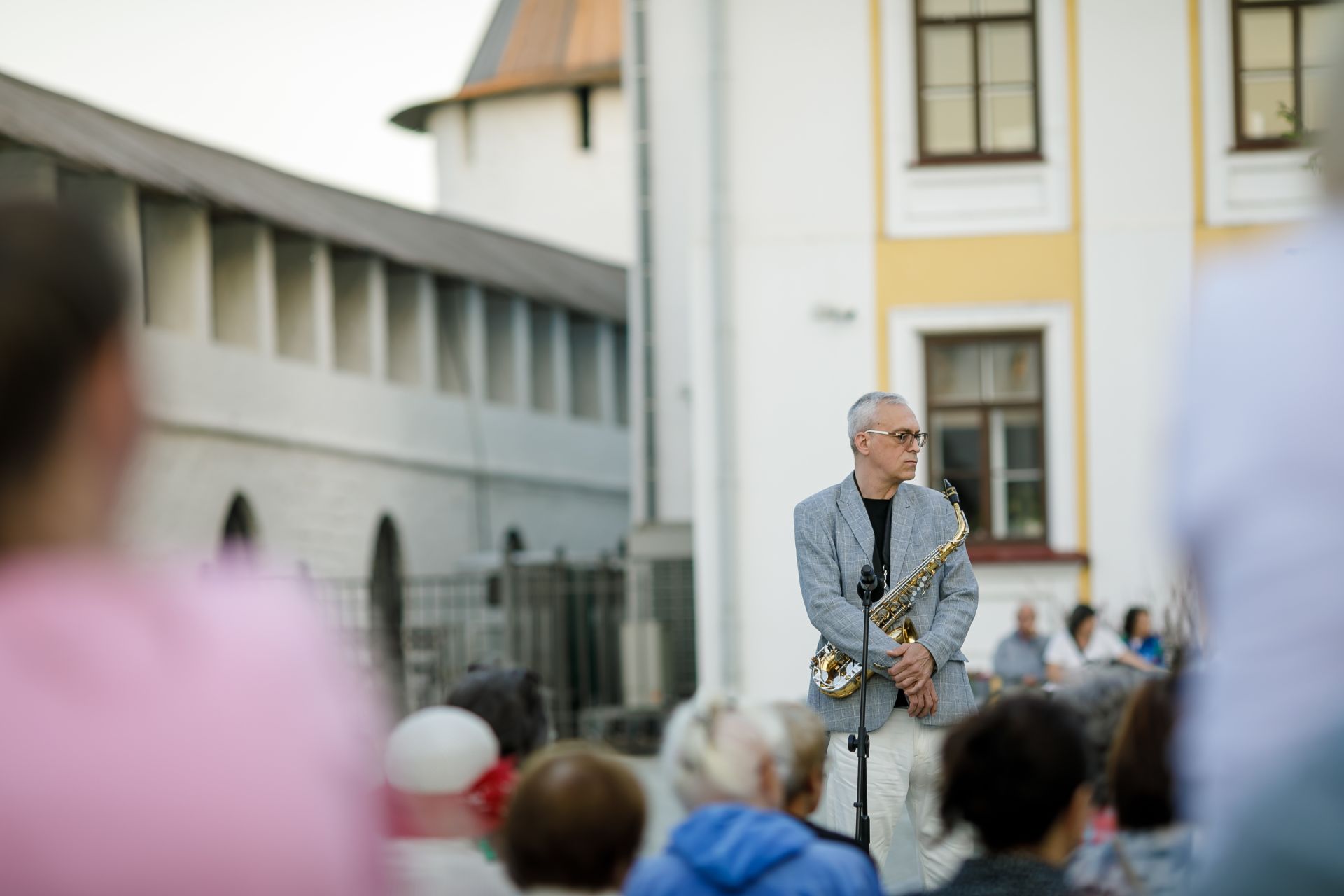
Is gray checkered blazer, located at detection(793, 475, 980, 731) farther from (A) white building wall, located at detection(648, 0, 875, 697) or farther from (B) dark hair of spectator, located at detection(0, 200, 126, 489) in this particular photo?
(A) white building wall, located at detection(648, 0, 875, 697)

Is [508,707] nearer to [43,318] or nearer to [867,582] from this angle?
[867,582]

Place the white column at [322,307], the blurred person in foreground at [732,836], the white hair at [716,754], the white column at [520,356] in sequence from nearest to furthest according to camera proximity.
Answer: the blurred person in foreground at [732,836], the white hair at [716,754], the white column at [322,307], the white column at [520,356]

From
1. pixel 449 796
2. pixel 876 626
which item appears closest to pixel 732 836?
pixel 449 796

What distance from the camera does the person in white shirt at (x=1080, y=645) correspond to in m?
15.2

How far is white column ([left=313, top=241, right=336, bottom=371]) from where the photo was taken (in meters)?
32.8

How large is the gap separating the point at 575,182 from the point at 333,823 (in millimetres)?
44178

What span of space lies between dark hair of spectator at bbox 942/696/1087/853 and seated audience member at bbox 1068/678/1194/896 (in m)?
0.34

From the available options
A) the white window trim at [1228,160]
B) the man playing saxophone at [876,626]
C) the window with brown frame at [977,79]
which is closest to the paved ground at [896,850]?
the man playing saxophone at [876,626]

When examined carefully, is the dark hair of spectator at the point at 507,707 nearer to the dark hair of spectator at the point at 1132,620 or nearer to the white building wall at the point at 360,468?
the dark hair of spectator at the point at 1132,620

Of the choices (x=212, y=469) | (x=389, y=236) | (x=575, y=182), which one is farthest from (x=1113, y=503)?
(x=575, y=182)

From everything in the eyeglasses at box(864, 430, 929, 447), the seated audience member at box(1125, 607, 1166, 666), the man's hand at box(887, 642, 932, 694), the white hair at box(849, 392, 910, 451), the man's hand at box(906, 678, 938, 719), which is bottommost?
the seated audience member at box(1125, 607, 1166, 666)

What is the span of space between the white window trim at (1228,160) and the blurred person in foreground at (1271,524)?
17094 millimetres

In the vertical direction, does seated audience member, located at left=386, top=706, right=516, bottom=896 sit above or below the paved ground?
above

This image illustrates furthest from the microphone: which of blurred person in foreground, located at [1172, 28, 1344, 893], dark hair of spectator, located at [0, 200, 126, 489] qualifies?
dark hair of spectator, located at [0, 200, 126, 489]
